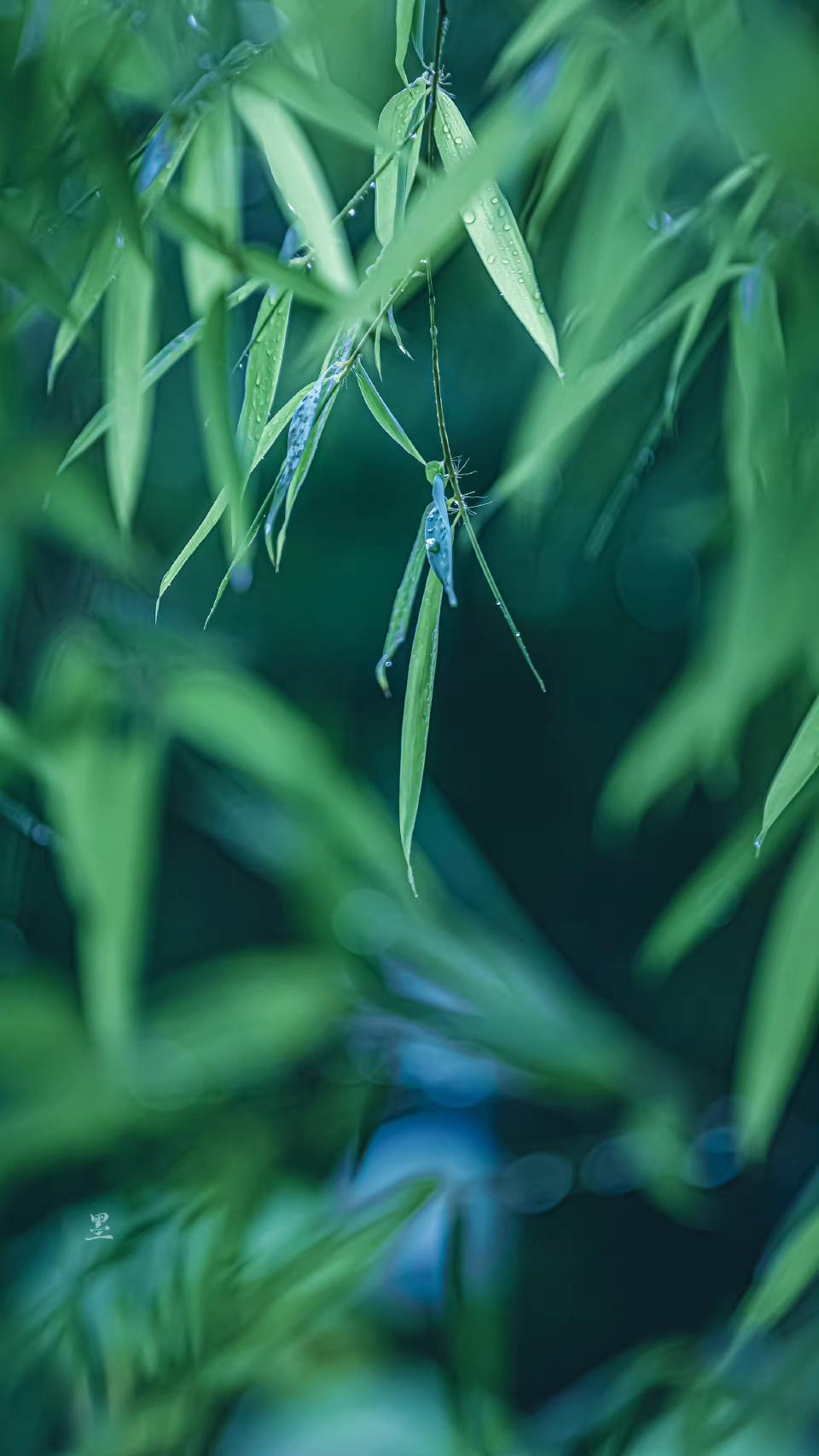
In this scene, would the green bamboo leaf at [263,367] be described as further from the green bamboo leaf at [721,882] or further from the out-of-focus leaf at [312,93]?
the green bamboo leaf at [721,882]

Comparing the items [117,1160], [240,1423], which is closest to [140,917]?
[117,1160]

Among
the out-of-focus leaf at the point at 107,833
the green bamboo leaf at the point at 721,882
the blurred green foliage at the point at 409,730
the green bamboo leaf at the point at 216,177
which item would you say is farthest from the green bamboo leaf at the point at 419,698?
the out-of-focus leaf at the point at 107,833

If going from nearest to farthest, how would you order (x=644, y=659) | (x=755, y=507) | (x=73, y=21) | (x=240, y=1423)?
(x=73, y=21) → (x=755, y=507) → (x=240, y=1423) → (x=644, y=659)

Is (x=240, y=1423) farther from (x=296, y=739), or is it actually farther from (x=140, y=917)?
(x=296, y=739)

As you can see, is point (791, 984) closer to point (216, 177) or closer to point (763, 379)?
point (763, 379)

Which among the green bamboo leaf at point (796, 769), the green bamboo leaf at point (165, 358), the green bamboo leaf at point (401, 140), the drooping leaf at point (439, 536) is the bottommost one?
the green bamboo leaf at point (796, 769)

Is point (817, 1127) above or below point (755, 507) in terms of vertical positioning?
below

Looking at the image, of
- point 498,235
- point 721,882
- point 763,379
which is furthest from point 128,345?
point 721,882

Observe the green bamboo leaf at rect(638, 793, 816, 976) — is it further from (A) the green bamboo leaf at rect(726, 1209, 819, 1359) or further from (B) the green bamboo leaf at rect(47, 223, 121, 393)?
(B) the green bamboo leaf at rect(47, 223, 121, 393)
